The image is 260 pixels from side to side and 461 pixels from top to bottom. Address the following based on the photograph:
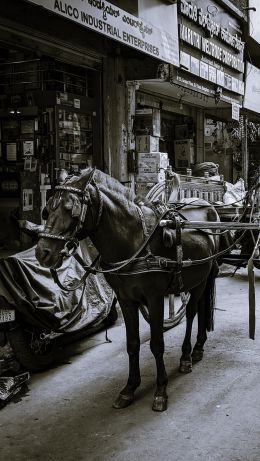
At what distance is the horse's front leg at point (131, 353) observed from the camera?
5027 mm

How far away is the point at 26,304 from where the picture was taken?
214 inches

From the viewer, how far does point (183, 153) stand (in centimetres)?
1448

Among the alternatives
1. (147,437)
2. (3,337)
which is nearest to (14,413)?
(3,337)

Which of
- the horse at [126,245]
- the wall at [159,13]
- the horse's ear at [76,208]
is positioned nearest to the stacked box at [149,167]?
the wall at [159,13]

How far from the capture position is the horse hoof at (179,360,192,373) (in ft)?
19.4

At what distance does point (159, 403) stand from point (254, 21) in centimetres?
1366

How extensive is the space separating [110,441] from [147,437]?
0.31 m

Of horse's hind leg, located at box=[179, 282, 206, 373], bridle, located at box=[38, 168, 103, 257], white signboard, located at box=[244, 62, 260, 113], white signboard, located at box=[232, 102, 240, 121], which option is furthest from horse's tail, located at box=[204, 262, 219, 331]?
white signboard, located at box=[244, 62, 260, 113]

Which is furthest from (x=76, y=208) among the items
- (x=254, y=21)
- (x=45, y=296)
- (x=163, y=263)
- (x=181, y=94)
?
(x=254, y=21)

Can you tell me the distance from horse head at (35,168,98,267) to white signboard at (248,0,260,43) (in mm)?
12874

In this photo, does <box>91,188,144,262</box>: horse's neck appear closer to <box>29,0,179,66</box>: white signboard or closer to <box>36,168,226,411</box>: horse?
<box>36,168,226,411</box>: horse

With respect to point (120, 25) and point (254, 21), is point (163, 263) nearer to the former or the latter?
point (120, 25)

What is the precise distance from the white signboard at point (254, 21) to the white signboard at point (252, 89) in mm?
985

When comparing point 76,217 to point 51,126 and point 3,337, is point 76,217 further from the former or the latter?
point 51,126
